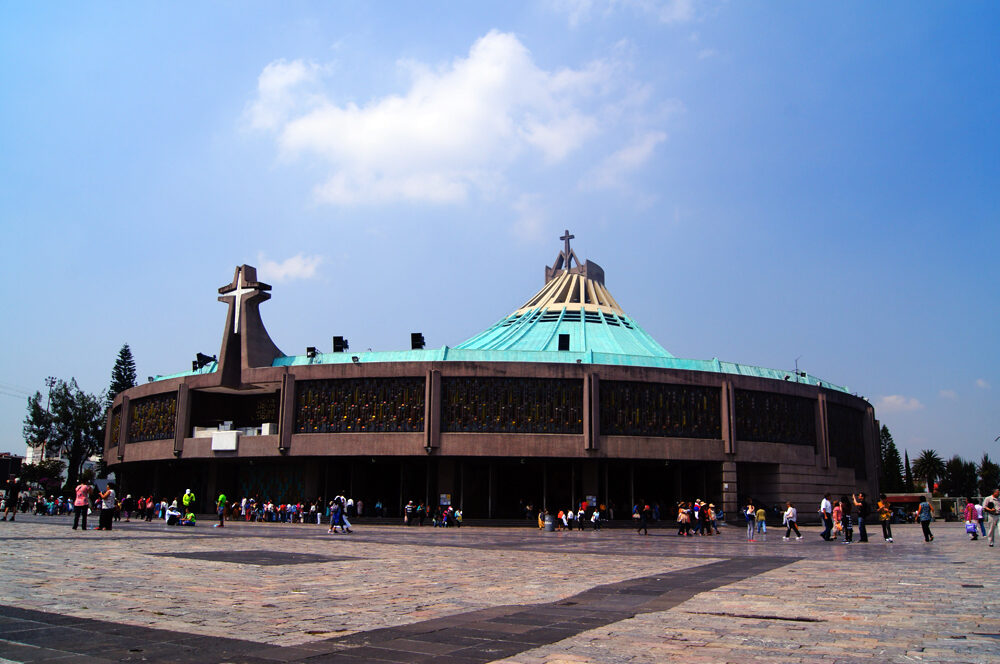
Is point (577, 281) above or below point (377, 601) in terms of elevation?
above

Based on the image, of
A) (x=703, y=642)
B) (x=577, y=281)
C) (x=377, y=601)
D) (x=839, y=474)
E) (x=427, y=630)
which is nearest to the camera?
(x=703, y=642)

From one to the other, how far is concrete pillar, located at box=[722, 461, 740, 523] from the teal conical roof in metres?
12.1

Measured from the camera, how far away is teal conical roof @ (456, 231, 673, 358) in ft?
180

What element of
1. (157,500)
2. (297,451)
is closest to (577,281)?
(297,451)

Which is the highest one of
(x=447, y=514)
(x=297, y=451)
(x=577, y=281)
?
(x=577, y=281)

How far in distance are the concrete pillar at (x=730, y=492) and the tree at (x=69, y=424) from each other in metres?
59.0

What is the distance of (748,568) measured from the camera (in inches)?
606

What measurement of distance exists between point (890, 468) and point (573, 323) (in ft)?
209

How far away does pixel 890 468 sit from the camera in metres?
99.4

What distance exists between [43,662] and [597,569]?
36.1ft

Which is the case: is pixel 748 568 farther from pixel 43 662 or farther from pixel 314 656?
pixel 43 662

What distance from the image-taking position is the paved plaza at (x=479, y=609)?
665cm

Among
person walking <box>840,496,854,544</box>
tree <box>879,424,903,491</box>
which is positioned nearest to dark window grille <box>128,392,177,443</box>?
person walking <box>840,496,854,544</box>

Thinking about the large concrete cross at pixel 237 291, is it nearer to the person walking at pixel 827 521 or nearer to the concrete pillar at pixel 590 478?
the concrete pillar at pixel 590 478
